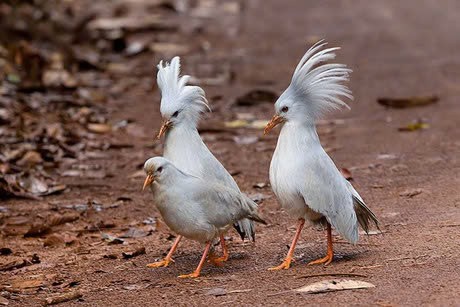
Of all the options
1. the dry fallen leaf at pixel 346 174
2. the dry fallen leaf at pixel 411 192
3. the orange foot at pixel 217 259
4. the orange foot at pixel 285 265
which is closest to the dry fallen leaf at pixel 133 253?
the orange foot at pixel 217 259

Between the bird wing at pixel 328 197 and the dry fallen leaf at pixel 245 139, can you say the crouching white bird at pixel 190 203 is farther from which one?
the dry fallen leaf at pixel 245 139

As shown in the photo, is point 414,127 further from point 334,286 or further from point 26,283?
point 26,283

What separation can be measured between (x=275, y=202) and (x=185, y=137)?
142 centimetres

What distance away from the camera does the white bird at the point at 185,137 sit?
628cm

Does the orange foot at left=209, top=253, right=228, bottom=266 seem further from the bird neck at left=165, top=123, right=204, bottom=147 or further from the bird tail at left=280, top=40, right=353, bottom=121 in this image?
the bird tail at left=280, top=40, right=353, bottom=121

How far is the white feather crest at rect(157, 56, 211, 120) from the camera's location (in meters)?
6.47

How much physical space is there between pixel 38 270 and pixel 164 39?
9.88 metres

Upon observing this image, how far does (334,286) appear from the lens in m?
5.25

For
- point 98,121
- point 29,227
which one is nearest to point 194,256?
point 29,227

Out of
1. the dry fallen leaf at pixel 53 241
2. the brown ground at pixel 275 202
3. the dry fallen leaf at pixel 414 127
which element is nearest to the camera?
the brown ground at pixel 275 202

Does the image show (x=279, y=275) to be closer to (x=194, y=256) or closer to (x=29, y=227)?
(x=194, y=256)

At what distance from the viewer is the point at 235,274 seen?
229 inches

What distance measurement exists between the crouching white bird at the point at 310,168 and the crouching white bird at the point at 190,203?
0.34 meters

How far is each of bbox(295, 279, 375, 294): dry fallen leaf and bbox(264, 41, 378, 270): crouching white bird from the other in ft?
1.60
